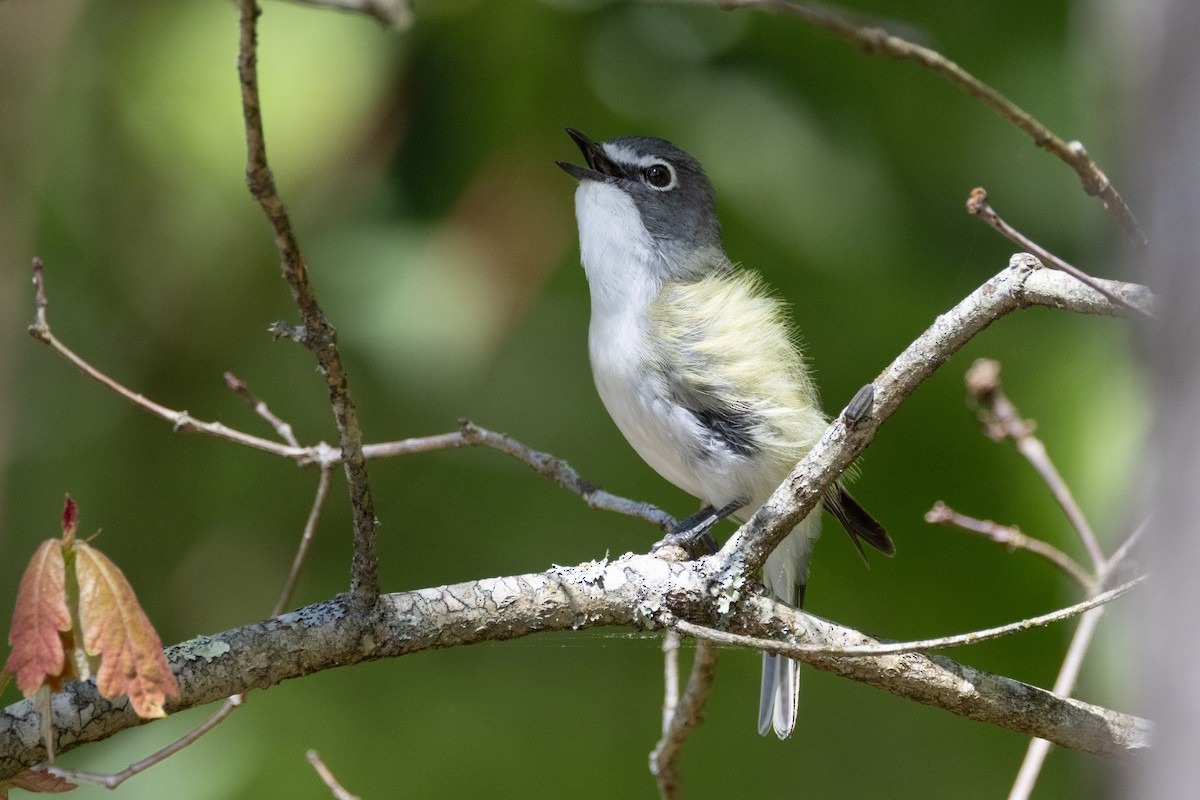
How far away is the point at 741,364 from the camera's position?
2.84 metres

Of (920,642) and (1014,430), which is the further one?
(1014,430)

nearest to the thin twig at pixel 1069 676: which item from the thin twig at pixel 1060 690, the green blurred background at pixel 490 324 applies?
the thin twig at pixel 1060 690

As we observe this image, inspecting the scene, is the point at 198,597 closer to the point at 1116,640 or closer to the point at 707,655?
the point at 707,655

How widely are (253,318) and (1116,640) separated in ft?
10.4

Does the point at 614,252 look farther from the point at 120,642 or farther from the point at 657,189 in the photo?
the point at 120,642

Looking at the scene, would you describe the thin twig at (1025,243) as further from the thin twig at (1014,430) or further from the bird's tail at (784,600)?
the bird's tail at (784,600)

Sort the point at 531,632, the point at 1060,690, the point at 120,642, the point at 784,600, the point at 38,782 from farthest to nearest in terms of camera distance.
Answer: the point at 784,600 → the point at 1060,690 → the point at 531,632 → the point at 38,782 → the point at 120,642

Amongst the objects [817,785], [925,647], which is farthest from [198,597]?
A: [925,647]

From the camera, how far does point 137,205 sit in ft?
15.1

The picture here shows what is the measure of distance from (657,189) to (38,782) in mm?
2298

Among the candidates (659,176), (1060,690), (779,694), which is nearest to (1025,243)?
(1060,690)

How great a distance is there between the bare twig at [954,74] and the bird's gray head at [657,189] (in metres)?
1.76

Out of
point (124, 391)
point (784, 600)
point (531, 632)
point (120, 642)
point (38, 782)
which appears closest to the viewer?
point (120, 642)

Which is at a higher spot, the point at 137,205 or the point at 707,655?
the point at 137,205
